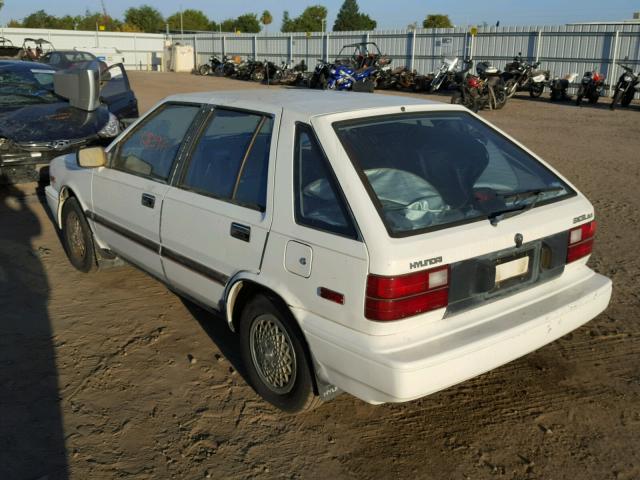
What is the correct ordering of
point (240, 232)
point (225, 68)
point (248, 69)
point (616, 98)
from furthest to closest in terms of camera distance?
point (225, 68) → point (248, 69) → point (616, 98) → point (240, 232)

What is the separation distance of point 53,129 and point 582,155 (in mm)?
7966

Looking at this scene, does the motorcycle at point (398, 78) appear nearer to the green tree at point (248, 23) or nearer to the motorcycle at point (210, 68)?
the motorcycle at point (210, 68)

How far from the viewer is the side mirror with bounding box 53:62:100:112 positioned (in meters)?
8.16

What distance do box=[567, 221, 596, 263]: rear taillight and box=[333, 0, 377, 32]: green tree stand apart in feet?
261

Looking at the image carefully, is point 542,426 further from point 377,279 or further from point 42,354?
point 42,354

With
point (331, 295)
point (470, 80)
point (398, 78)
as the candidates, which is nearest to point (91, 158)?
point (331, 295)

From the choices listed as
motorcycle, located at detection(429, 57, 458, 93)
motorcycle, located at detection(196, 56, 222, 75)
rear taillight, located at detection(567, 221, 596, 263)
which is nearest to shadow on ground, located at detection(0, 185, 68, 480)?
rear taillight, located at detection(567, 221, 596, 263)

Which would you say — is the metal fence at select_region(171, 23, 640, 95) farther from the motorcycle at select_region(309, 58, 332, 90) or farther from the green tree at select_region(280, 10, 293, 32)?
the green tree at select_region(280, 10, 293, 32)

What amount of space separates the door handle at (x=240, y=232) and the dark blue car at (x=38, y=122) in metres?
5.13

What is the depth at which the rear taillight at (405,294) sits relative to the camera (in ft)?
8.60

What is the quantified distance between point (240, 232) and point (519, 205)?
1.39 meters

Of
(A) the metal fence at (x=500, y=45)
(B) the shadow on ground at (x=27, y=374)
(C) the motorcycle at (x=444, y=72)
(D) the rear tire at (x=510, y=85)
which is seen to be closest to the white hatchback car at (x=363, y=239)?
(B) the shadow on ground at (x=27, y=374)

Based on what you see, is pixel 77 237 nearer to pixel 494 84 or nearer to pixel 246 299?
pixel 246 299

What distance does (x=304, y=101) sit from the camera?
340cm
